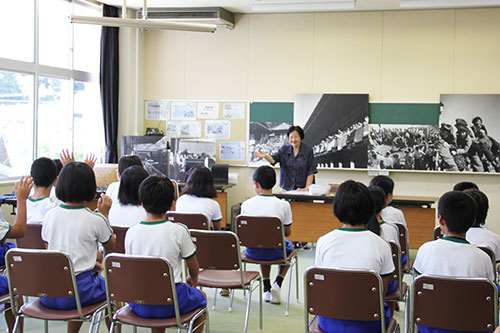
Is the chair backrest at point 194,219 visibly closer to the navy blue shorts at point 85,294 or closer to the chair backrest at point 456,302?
the navy blue shorts at point 85,294

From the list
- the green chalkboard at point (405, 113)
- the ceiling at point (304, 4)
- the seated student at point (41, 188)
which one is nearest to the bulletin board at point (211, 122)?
the ceiling at point (304, 4)

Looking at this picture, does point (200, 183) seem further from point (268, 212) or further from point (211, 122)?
point (211, 122)

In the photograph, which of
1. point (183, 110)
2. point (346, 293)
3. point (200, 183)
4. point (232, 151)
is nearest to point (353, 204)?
point (346, 293)

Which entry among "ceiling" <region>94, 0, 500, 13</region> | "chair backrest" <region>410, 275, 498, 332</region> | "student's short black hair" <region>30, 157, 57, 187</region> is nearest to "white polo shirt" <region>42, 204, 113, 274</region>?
"student's short black hair" <region>30, 157, 57, 187</region>

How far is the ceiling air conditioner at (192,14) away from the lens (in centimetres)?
777

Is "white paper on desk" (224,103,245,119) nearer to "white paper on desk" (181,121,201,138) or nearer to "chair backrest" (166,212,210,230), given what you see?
"white paper on desk" (181,121,201,138)

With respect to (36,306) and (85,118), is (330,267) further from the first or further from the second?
(85,118)

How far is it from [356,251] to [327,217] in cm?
354

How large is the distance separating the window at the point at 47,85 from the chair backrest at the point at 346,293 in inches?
207

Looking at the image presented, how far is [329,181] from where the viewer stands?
26.1ft

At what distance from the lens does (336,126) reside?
7793 mm

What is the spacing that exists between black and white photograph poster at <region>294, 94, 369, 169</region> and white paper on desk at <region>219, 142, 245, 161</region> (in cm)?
94

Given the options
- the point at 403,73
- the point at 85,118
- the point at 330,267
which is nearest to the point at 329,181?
the point at 403,73

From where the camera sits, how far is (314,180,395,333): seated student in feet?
8.65
